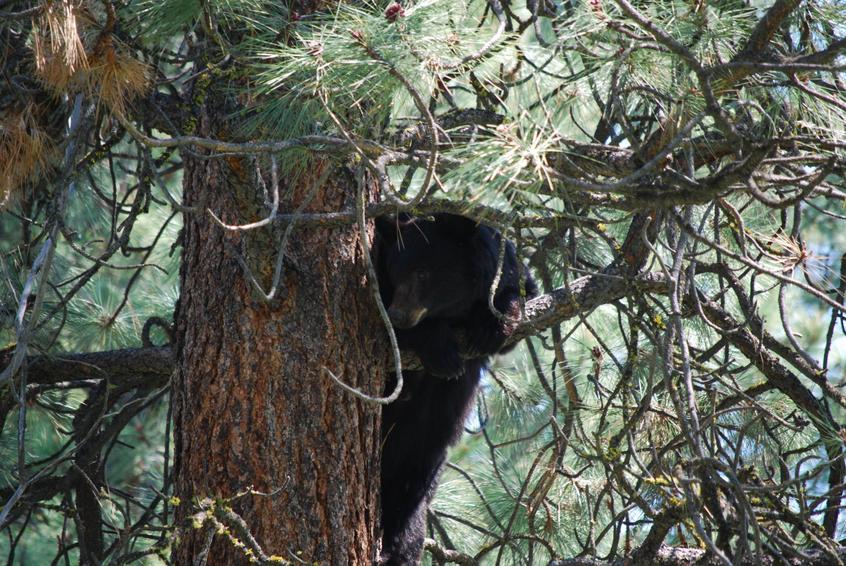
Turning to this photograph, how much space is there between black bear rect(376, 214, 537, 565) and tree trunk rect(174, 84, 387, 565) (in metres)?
0.63

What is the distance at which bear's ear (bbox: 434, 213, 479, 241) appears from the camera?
12.9ft

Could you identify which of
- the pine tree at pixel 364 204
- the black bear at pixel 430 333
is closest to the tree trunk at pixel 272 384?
the pine tree at pixel 364 204

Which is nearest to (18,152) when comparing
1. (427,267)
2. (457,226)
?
(427,267)

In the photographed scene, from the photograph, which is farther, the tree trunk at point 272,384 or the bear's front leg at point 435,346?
the bear's front leg at point 435,346

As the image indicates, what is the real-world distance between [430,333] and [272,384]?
0.97 meters

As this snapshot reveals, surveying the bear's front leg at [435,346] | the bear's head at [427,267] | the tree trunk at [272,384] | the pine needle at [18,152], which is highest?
the bear's head at [427,267]

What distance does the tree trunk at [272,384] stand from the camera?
8.82ft

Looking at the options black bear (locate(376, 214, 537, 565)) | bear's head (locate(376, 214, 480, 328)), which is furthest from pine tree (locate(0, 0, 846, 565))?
bear's head (locate(376, 214, 480, 328))

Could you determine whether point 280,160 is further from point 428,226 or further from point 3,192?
point 428,226

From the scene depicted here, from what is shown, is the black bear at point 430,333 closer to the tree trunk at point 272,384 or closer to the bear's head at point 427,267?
the bear's head at point 427,267

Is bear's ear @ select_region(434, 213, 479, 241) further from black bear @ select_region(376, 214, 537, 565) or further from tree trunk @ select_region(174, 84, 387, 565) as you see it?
tree trunk @ select_region(174, 84, 387, 565)

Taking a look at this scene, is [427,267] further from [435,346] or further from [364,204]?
[364,204]

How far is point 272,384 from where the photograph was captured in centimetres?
276

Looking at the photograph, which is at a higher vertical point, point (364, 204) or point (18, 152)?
point (364, 204)
